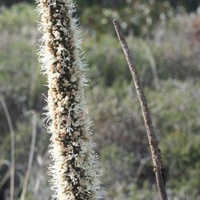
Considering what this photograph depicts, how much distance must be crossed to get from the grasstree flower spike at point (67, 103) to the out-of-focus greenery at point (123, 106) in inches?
108

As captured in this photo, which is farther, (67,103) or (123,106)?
(123,106)

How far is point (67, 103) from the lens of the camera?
49.0 inches

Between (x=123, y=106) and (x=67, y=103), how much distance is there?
6.07 meters

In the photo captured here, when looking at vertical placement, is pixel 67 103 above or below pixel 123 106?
above

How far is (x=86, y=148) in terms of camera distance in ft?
4.33

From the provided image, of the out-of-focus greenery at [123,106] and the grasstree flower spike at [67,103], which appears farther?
the out-of-focus greenery at [123,106]

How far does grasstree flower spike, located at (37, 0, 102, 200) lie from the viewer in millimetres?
1252

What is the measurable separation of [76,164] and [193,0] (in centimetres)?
1384

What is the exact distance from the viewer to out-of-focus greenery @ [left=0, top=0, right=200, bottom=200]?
6105mm

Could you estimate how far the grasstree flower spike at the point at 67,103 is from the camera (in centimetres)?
125

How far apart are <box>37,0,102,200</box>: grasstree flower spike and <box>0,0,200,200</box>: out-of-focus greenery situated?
→ 9.00 ft

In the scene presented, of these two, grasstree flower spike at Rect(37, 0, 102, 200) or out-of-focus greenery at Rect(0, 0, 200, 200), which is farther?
out-of-focus greenery at Rect(0, 0, 200, 200)

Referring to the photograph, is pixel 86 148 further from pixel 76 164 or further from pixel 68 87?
pixel 68 87

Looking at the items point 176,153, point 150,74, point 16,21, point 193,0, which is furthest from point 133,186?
point 193,0
